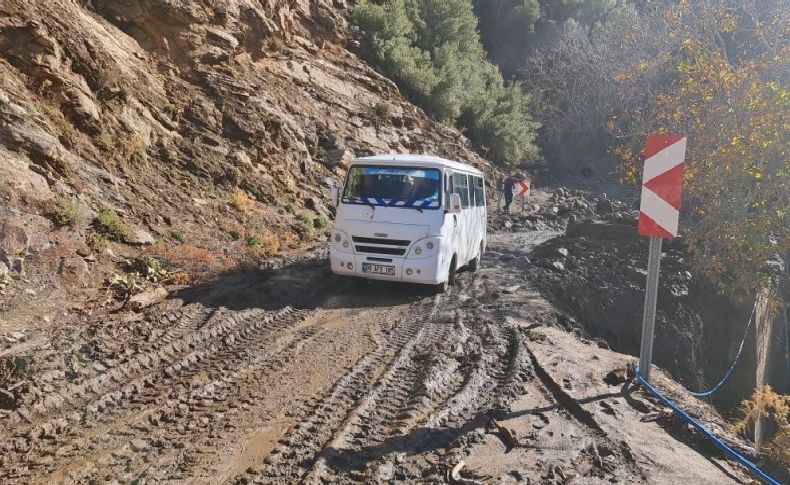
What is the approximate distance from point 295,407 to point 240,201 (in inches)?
343

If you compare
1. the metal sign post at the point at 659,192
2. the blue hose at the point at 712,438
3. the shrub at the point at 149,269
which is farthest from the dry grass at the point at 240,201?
the blue hose at the point at 712,438

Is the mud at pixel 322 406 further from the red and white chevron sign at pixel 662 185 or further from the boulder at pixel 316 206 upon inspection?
the boulder at pixel 316 206

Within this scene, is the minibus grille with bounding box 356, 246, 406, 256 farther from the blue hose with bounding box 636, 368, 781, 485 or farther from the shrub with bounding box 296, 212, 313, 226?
the shrub with bounding box 296, 212, 313, 226

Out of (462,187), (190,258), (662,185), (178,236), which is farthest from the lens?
(462,187)

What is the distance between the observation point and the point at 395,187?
346 inches

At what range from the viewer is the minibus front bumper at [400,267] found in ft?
27.5

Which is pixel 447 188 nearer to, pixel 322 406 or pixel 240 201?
pixel 322 406

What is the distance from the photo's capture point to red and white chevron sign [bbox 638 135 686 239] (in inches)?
188

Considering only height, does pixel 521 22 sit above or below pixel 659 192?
above

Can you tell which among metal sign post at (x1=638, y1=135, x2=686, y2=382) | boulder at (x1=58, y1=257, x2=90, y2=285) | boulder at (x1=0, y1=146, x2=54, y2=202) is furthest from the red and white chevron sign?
boulder at (x1=0, y1=146, x2=54, y2=202)

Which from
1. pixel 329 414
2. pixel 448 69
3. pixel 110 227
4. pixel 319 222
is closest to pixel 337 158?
pixel 319 222

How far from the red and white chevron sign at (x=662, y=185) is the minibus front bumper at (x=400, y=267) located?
393 cm

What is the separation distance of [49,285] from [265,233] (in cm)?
561

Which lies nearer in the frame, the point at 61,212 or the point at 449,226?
the point at 61,212
